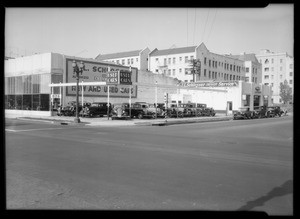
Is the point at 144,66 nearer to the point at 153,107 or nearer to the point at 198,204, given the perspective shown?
the point at 153,107

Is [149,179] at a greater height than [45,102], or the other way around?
[45,102]

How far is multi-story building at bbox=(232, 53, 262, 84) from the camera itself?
9225 cm

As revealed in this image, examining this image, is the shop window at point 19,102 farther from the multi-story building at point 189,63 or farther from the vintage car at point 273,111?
the multi-story building at point 189,63

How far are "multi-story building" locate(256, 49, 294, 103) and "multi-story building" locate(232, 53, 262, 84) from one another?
6.19m

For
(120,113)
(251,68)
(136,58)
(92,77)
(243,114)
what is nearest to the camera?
(120,113)

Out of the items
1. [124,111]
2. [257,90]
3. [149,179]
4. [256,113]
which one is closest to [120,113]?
[124,111]

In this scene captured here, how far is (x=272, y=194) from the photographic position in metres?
5.68

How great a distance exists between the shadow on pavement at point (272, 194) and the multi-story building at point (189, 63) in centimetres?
6693

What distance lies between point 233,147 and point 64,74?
1166 inches

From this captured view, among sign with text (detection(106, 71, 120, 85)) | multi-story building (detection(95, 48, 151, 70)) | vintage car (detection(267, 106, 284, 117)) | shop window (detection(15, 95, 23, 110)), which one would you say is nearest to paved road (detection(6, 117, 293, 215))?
sign with text (detection(106, 71, 120, 85))

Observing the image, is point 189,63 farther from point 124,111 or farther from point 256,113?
point 124,111

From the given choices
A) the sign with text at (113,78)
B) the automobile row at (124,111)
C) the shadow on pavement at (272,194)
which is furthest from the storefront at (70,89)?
the shadow on pavement at (272,194)

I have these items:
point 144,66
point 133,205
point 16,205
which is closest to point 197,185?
point 133,205

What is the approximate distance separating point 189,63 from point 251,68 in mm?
29746
